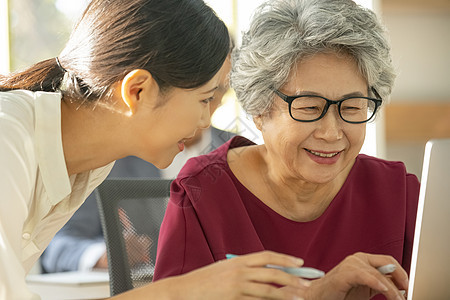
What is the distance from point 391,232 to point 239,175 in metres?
0.45

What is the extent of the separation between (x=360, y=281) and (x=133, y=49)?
25.8 inches

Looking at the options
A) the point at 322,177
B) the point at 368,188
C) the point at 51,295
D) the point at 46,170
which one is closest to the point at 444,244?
the point at 322,177

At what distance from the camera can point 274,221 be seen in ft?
5.21

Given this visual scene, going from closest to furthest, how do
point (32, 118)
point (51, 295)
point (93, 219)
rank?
point (32, 118), point (51, 295), point (93, 219)

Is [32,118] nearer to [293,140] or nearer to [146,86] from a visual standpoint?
[146,86]

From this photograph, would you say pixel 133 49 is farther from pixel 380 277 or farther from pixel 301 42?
pixel 380 277

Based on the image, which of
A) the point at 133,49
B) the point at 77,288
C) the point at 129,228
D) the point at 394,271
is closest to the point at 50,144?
the point at 133,49

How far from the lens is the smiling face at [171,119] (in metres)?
1.30

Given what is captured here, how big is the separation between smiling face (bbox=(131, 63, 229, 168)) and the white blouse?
19 centimetres

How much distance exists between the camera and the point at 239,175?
1641 mm

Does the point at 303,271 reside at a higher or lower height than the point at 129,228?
higher

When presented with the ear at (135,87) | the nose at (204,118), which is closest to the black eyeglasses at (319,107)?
the nose at (204,118)

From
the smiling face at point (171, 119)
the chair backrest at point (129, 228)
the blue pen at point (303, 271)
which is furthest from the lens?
the chair backrest at point (129, 228)

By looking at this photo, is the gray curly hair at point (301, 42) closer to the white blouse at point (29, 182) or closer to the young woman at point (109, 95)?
the young woman at point (109, 95)
